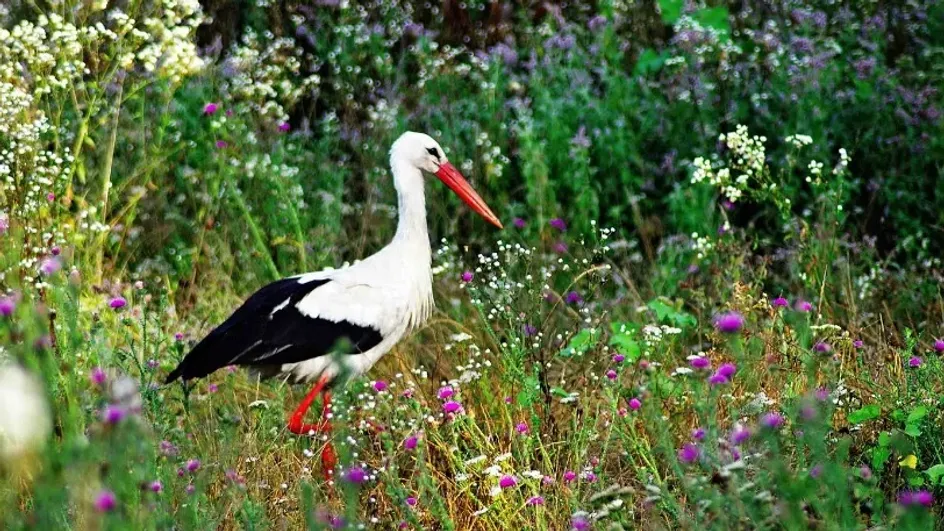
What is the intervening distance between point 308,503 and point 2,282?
2902 millimetres

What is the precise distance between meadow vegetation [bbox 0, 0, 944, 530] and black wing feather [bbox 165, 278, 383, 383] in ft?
0.53

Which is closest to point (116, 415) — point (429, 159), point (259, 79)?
point (429, 159)

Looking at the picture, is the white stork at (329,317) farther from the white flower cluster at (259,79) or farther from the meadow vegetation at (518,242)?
the white flower cluster at (259,79)

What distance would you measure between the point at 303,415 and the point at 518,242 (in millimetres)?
1444

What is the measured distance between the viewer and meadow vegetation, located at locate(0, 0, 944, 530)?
3234 mm

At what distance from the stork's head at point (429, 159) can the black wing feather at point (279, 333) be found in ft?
1.93

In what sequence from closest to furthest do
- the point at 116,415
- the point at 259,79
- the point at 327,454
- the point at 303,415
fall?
the point at 116,415, the point at 327,454, the point at 303,415, the point at 259,79

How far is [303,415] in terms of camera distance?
4355 millimetres

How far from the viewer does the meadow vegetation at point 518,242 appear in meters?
3.23

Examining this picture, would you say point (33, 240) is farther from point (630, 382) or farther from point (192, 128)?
point (630, 382)

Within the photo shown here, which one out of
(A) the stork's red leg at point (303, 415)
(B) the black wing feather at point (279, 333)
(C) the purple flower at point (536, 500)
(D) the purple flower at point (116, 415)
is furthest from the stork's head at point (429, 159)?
(D) the purple flower at point (116, 415)

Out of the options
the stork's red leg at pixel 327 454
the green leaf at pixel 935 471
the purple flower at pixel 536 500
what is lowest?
the stork's red leg at pixel 327 454

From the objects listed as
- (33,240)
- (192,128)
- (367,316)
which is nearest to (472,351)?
(367,316)

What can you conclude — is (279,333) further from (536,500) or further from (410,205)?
(536,500)
